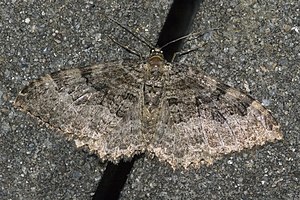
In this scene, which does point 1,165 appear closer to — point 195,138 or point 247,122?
point 195,138

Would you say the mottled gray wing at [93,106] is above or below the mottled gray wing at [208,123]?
below

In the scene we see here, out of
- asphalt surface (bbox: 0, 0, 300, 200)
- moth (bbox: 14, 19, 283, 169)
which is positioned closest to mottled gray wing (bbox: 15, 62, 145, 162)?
moth (bbox: 14, 19, 283, 169)

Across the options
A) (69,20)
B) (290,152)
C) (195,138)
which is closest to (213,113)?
(195,138)

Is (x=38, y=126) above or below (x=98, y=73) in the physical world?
below

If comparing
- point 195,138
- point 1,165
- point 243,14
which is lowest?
point 1,165

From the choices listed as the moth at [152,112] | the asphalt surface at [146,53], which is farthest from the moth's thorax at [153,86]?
the asphalt surface at [146,53]

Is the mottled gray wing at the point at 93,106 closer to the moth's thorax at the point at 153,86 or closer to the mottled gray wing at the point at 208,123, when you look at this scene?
the moth's thorax at the point at 153,86

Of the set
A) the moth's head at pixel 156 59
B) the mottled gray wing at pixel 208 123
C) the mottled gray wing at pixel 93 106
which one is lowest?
the mottled gray wing at pixel 93 106
